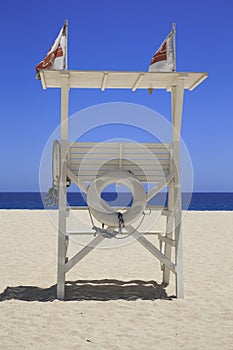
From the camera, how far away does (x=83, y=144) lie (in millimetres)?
5809

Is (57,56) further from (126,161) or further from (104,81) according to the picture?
(126,161)

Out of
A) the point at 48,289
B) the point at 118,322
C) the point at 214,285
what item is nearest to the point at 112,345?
the point at 118,322

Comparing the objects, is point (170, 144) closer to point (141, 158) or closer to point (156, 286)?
point (141, 158)

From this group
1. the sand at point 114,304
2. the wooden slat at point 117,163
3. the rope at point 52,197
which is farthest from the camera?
the wooden slat at point 117,163

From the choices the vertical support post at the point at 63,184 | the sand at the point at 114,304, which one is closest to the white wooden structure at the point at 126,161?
the vertical support post at the point at 63,184

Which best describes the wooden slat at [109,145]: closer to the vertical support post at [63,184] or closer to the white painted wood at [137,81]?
the vertical support post at [63,184]

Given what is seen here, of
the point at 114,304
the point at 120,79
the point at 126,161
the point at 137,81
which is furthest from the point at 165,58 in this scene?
the point at 114,304

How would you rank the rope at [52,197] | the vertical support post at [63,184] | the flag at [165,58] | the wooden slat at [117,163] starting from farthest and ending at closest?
the flag at [165,58] < the wooden slat at [117,163] < the rope at [52,197] < the vertical support post at [63,184]

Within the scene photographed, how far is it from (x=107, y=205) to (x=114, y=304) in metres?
1.23

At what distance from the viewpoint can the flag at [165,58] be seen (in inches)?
239

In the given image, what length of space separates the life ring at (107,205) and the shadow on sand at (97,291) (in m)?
1.00

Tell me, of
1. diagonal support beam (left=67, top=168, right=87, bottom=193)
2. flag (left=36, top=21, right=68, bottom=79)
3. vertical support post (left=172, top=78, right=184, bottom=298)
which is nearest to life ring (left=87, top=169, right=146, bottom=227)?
diagonal support beam (left=67, top=168, right=87, bottom=193)

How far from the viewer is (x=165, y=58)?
614cm

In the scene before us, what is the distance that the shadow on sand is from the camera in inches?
225
